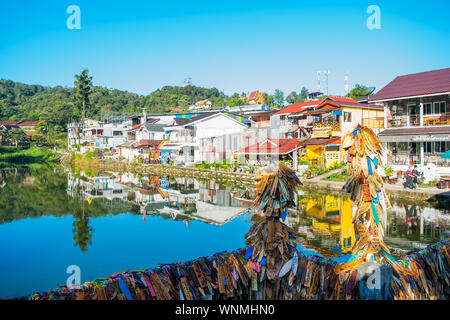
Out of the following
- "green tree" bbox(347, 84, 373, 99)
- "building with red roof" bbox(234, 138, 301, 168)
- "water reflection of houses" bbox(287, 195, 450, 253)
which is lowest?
"water reflection of houses" bbox(287, 195, 450, 253)

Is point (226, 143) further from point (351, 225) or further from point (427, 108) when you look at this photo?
point (351, 225)

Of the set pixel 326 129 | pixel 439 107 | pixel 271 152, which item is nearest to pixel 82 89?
pixel 271 152

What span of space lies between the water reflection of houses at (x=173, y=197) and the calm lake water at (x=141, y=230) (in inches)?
2.5

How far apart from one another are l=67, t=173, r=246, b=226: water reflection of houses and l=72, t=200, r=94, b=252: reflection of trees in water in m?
2.72

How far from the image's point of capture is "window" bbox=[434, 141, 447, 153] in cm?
2125

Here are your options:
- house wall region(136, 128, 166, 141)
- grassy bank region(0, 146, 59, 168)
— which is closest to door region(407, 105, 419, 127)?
house wall region(136, 128, 166, 141)

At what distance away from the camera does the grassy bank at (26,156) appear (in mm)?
55853

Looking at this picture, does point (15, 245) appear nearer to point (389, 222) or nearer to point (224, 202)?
point (224, 202)

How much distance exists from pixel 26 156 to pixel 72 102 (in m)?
29.2

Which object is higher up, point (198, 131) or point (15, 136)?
point (15, 136)

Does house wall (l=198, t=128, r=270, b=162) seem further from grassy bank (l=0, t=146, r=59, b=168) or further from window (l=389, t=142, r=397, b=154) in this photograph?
grassy bank (l=0, t=146, r=59, b=168)

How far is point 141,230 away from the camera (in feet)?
47.8

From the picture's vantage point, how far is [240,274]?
200 inches

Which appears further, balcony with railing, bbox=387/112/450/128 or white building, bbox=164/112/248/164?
white building, bbox=164/112/248/164
